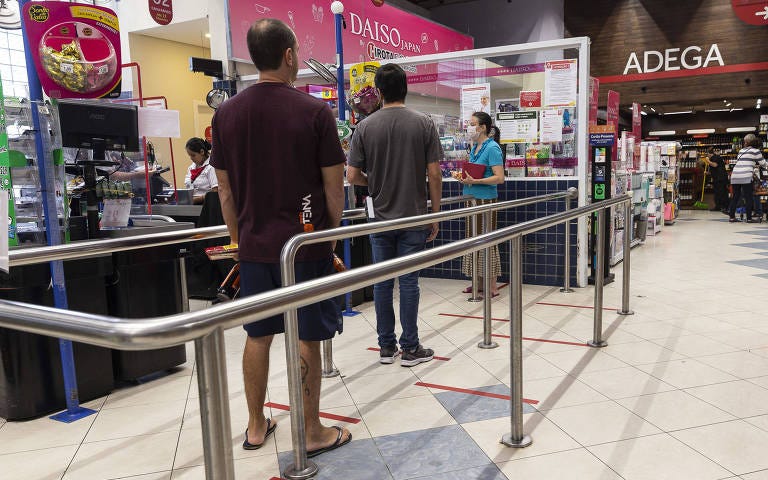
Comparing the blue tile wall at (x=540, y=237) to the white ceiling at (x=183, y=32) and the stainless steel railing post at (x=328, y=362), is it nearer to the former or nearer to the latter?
the stainless steel railing post at (x=328, y=362)

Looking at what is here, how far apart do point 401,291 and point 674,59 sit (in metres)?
10.0

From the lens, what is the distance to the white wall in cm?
1179

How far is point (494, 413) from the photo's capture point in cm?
254

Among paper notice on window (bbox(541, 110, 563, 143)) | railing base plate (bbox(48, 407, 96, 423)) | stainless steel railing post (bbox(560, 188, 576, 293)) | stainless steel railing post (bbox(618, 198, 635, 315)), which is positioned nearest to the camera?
railing base plate (bbox(48, 407, 96, 423))

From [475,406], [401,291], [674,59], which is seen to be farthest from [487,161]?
[674,59]

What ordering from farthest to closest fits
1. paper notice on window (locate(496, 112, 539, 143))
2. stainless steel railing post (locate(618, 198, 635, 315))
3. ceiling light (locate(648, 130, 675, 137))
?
1. ceiling light (locate(648, 130, 675, 137))
2. paper notice on window (locate(496, 112, 539, 143))
3. stainless steel railing post (locate(618, 198, 635, 315))

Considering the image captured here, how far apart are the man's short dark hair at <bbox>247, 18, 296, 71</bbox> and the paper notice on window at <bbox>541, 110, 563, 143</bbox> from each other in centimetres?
359

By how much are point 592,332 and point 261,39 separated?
9.20 feet

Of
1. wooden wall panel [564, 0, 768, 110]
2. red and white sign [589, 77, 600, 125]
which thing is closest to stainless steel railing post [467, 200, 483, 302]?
red and white sign [589, 77, 600, 125]

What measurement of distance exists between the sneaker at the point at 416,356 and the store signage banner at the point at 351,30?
173 inches

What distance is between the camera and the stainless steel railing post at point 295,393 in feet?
6.32

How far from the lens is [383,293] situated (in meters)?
3.15

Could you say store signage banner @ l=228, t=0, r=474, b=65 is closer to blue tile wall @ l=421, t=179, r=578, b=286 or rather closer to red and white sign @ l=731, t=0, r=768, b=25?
blue tile wall @ l=421, t=179, r=578, b=286

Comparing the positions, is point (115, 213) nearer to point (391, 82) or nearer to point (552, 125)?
point (391, 82)
